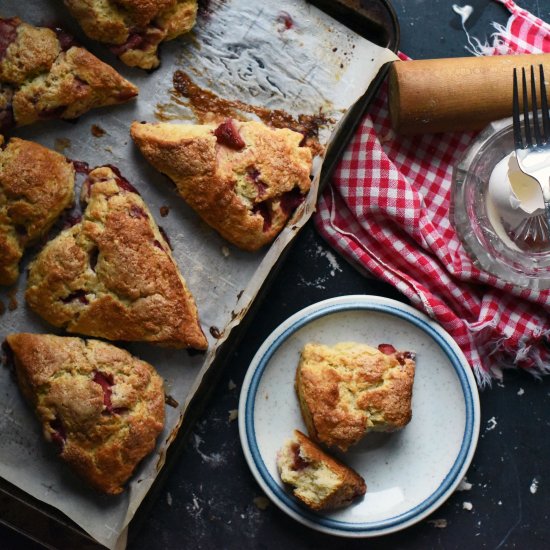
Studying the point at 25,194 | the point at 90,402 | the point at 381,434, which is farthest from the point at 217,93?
the point at 381,434

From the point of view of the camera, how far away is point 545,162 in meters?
2.44

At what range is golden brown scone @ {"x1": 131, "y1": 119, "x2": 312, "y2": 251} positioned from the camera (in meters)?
2.46

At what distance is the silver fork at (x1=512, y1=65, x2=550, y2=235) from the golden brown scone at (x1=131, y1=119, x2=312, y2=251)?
727 millimetres

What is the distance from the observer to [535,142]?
2502mm

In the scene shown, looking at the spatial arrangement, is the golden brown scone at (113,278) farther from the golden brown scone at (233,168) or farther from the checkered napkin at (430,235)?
the checkered napkin at (430,235)

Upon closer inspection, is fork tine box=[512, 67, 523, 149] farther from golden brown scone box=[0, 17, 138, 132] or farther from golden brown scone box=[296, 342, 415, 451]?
golden brown scone box=[0, 17, 138, 132]

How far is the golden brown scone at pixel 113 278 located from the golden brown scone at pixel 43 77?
276mm

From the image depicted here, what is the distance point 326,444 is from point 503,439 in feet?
2.42

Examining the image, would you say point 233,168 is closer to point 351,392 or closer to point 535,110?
point 351,392

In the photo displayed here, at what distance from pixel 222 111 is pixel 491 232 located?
42.3 inches

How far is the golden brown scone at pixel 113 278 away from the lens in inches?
96.1

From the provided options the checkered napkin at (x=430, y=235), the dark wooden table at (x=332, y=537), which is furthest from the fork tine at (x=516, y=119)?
the dark wooden table at (x=332, y=537)

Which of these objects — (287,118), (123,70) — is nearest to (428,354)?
(287,118)

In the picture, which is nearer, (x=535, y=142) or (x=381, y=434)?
(x=535, y=142)
